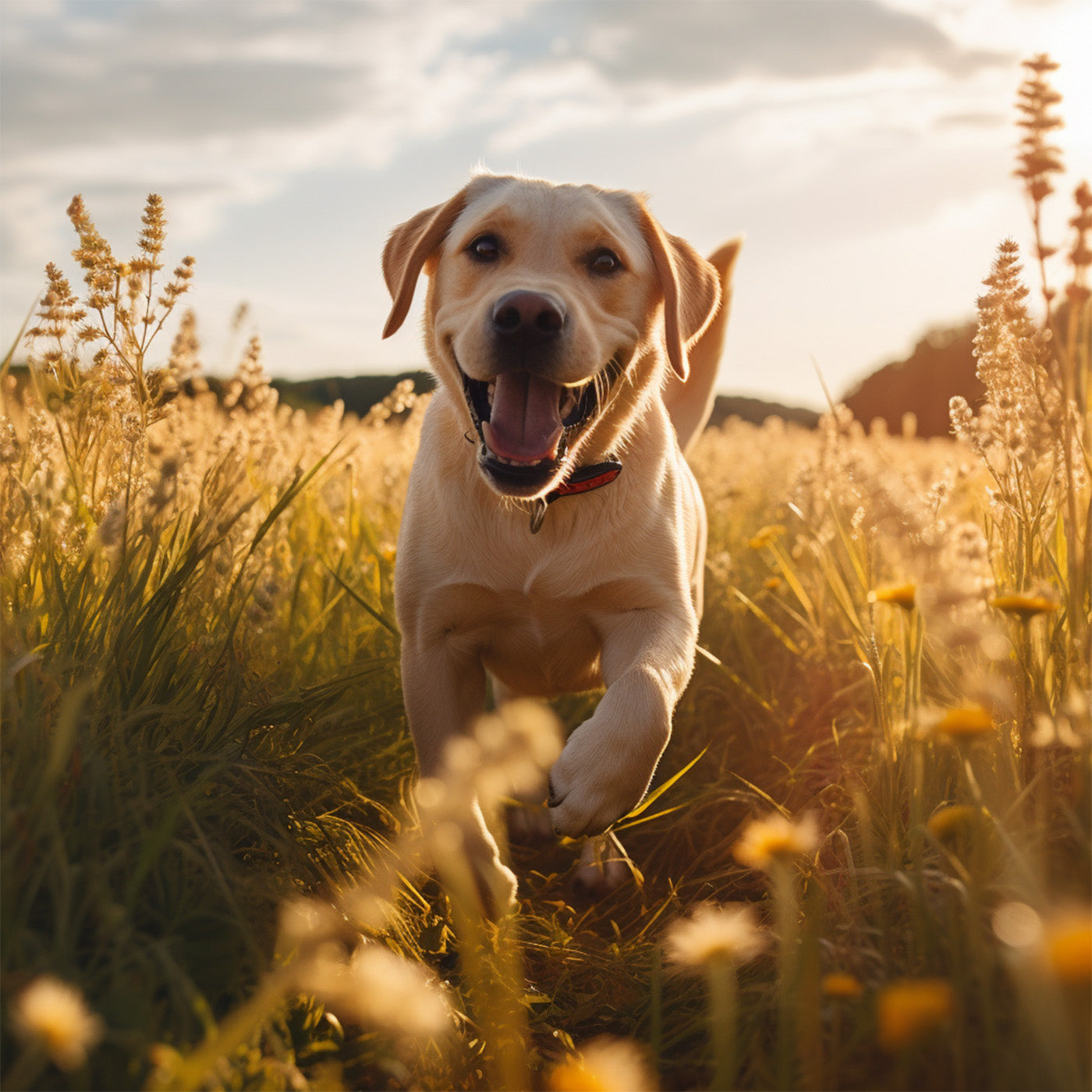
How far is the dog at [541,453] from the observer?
263cm

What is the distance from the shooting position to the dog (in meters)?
2.63

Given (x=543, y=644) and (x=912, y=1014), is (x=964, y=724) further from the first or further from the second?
(x=543, y=644)

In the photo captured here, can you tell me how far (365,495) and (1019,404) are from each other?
3.58 metres

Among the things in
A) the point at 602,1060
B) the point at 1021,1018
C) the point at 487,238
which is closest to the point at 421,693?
the point at 487,238

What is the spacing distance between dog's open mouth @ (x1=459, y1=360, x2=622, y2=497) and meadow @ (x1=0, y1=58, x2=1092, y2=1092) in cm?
55

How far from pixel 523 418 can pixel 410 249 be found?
765 mm

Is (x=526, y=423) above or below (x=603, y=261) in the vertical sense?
below

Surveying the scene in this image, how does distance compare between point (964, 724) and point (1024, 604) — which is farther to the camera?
point (1024, 604)

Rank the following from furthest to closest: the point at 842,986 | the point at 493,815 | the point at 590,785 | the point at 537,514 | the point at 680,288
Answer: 1. the point at 680,288
2. the point at 537,514
3. the point at 493,815
4. the point at 590,785
5. the point at 842,986

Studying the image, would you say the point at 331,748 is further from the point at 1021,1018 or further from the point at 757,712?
the point at 1021,1018

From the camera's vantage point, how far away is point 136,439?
2299 mm

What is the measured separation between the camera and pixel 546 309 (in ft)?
8.18

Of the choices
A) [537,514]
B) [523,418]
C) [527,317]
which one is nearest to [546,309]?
[527,317]

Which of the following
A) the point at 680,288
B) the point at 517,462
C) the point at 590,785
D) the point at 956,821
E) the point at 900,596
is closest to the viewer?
the point at 956,821
